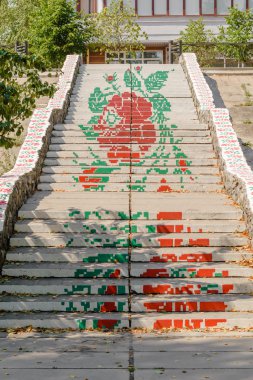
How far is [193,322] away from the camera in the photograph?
33.1 feet

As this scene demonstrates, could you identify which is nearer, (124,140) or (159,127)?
(124,140)

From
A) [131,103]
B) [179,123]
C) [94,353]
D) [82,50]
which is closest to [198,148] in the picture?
[179,123]

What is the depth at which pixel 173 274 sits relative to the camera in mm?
11406

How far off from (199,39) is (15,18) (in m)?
12.8

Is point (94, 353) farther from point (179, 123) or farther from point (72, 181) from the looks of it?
point (179, 123)

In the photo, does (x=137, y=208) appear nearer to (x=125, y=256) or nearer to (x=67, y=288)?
(x=125, y=256)

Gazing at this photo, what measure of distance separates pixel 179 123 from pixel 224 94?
7795 mm

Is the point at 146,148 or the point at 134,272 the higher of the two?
the point at 146,148

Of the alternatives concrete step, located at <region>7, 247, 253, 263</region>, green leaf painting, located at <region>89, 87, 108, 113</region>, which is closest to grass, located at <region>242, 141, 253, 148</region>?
green leaf painting, located at <region>89, 87, 108, 113</region>

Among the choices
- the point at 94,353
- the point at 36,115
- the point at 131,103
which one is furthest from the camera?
the point at 131,103

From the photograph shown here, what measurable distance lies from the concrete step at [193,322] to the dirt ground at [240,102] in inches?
341

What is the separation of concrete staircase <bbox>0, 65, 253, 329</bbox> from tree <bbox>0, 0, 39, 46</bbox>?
95.9 feet

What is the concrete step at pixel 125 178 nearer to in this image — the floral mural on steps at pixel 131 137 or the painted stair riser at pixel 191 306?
the floral mural on steps at pixel 131 137

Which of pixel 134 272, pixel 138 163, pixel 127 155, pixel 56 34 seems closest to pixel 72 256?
pixel 134 272
